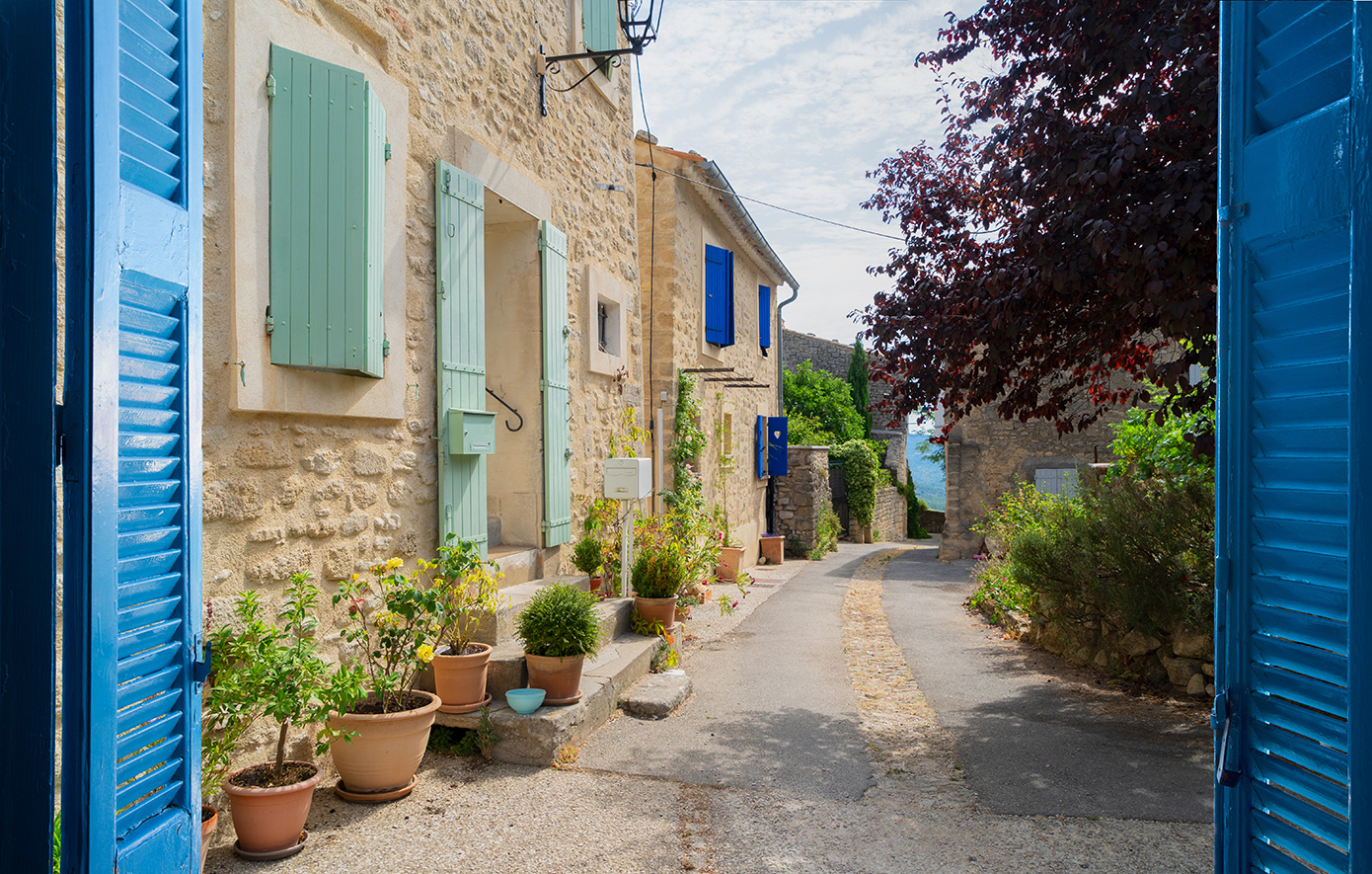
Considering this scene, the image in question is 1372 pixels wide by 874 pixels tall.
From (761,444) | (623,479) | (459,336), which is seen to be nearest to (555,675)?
(459,336)

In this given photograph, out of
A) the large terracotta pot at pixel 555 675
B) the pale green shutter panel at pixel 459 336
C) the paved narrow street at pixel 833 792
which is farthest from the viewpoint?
the pale green shutter panel at pixel 459 336

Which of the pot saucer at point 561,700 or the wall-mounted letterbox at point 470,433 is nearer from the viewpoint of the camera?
the pot saucer at point 561,700

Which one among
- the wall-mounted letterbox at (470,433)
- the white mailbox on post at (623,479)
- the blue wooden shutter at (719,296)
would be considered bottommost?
the white mailbox on post at (623,479)

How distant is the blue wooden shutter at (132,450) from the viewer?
1354mm

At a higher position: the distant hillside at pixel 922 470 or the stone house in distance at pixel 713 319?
the stone house in distance at pixel 713 319

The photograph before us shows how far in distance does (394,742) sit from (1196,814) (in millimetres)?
3198

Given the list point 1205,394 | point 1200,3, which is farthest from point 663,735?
point 1200,3

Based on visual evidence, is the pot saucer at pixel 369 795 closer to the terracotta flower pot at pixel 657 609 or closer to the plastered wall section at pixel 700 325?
the terracotta flower pot at pixel 657 609

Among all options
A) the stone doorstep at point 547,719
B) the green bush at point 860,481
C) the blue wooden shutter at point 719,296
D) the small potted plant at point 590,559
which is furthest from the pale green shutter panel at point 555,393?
the green bush at point 860,481

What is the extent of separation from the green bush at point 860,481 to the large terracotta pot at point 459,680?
1654 cm

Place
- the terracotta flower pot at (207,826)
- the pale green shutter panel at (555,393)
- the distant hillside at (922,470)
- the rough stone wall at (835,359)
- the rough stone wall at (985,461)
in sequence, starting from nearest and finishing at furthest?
the terracotta flower pot at (207,826) < the pale green shutter panel at (555,393) < the rough stone wall at (985,461) < the rough stone wall at (835,359) < the distant hillside at (922,470)

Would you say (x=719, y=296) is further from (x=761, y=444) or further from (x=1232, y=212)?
(x=1232, y=212)

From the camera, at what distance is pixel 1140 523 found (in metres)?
5.11

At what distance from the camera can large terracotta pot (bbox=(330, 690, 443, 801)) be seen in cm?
327
